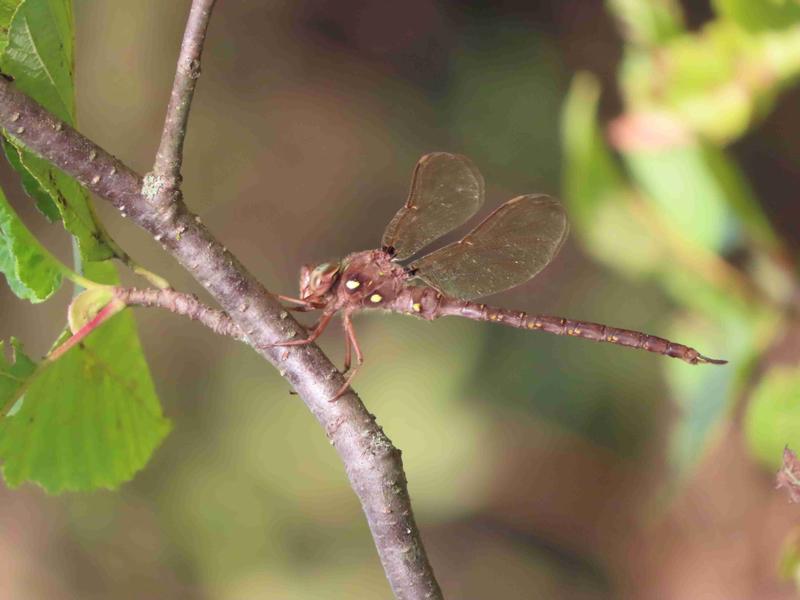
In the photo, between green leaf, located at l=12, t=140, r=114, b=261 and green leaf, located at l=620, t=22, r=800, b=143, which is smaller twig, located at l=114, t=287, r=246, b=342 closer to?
green leaf, located at l=12, t=140, r=114, b=261

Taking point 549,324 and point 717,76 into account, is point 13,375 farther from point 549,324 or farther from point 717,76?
point 717,76

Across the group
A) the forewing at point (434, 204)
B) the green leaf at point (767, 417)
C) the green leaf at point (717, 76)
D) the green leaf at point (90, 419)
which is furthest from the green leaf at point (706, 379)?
the green leaf at point (90, 419)

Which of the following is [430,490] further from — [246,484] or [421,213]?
[421,213]

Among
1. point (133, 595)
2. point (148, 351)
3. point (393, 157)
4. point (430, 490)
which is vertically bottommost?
point (133, 595)

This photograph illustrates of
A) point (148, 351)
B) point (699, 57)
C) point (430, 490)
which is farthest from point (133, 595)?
point (699, 57)

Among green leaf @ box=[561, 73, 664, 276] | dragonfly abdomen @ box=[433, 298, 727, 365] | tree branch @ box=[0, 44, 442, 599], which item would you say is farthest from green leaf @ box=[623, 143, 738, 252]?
tree branch @ box=[0, 44, 442, 599]
